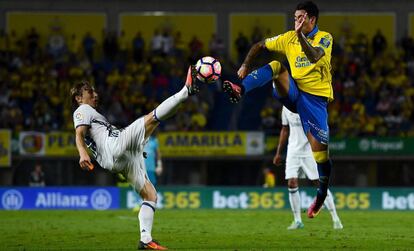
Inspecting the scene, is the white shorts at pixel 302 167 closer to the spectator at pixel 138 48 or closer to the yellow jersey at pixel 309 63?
the yellow jersey at pixel 309 63

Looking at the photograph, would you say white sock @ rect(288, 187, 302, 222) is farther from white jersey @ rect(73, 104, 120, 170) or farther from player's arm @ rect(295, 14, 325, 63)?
white jersey @ rect(73, 104, 120, 170)

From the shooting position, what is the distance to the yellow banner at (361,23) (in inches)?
1538

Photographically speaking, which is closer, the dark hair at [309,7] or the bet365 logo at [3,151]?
the dark hair at [309,7]

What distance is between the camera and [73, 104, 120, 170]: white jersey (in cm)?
1317

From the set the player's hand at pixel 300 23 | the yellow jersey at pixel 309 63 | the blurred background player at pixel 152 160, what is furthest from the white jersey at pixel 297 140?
the blurred background player at pixel 152 160

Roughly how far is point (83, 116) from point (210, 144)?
62.4ft

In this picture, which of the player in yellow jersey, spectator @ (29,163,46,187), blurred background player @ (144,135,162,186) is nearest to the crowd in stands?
spectator @ (29,163,46,187)

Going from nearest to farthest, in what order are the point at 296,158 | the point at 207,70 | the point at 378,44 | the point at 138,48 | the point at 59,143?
the point at 207,70 < the point at 296,158 < the point at 59,143 < the point at 138,48 < the point at 378,44

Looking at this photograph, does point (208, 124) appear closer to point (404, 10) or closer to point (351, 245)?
point (404, 10)

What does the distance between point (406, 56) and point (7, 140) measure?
15016mm

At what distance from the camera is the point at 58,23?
3862 cm

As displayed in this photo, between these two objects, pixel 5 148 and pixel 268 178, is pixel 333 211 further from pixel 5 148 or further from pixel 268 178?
pixel 5 148

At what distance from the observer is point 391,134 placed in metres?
32.2

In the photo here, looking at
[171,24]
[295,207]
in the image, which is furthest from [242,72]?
[171,24]
